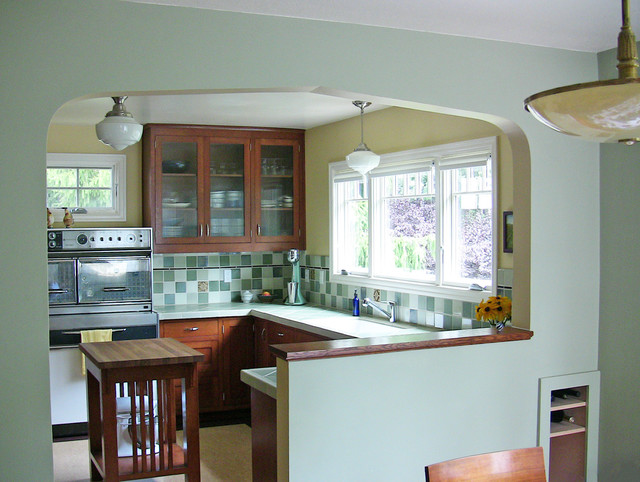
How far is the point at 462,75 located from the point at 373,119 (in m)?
1.85

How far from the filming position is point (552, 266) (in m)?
3.41

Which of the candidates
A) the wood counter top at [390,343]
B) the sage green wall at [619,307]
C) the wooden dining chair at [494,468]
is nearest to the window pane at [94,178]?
the wood counter top at [390,343]

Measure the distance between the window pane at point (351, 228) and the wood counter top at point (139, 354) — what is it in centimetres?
189

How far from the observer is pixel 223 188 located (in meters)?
5.82

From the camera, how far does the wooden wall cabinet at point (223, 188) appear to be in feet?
18.6

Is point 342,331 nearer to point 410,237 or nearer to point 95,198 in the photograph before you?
point 410,237

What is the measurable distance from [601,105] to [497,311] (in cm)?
233

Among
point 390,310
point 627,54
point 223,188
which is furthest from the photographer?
point 223,188

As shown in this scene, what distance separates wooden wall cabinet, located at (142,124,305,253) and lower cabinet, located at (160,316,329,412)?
0.66 m

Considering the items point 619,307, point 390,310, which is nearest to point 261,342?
point 390,310

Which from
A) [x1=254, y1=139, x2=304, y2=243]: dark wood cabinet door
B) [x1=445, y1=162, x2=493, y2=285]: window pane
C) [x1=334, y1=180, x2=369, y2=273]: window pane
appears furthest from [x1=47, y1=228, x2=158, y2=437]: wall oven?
[x1=445, y1=162, x2=493, y2=285]: window pane

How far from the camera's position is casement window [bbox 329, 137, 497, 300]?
405 centimetres

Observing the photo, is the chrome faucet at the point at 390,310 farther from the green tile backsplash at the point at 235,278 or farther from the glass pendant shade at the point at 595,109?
the glass pendant shade at the point at 595,109

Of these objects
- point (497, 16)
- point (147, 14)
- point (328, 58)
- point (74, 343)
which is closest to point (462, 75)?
point (497, 16)
